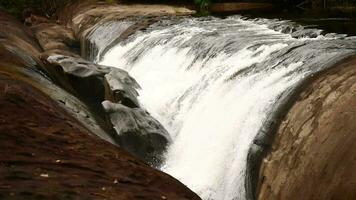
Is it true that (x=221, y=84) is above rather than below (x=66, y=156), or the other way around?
below

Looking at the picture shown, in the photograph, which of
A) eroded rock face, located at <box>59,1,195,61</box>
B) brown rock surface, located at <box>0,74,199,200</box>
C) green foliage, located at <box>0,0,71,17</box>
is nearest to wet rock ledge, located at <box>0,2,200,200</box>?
brown rock surface, located at <box>0,74,199,200</box>

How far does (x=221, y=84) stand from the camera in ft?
30.9

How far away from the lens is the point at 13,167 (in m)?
3.92

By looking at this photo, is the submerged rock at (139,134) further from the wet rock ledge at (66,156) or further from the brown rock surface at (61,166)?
the brown rock surface at (61,166)

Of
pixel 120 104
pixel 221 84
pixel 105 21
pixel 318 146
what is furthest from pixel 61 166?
pixel 105 21

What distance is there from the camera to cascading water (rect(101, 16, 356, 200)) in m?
7.61

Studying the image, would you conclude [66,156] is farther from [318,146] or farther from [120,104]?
[120,104]

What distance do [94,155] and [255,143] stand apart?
118 inches

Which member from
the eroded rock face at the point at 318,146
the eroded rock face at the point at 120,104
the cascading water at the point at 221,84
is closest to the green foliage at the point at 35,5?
the cascading water at the point at 221,84

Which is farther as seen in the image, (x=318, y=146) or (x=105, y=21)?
(x=105, y=21)

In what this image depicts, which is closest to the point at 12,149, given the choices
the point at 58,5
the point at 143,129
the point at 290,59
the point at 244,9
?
the point at 143,129

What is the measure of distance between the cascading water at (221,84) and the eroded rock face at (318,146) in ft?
2.04

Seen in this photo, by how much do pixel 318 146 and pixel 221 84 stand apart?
3.80 metres

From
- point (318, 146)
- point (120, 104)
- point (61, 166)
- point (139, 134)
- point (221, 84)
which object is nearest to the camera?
point (61, 166)
